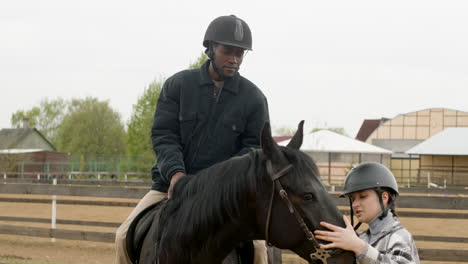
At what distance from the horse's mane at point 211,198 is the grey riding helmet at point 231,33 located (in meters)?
0.76

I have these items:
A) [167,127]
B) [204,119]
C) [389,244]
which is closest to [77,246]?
[167,127]

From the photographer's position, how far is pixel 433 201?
7.40 meters

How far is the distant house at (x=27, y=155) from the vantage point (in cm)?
3519

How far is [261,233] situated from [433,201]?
563 centimetres

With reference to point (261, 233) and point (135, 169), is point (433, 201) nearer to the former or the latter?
point (261, 233)

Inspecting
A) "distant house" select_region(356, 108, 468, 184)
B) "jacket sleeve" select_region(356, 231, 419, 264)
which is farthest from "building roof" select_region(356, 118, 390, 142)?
"jacket sleeve" select_region(356, 231, 419, 264)

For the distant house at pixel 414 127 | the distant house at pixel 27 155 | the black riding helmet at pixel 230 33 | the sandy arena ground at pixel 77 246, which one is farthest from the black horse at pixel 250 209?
the distant house at pixel 414 127

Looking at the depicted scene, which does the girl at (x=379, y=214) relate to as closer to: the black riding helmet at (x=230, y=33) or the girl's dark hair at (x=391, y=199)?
the girl's dark hair at (x=391, y=199)

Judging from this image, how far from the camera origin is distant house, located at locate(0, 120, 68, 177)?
35188mm

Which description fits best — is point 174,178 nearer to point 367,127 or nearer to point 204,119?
point 204,119

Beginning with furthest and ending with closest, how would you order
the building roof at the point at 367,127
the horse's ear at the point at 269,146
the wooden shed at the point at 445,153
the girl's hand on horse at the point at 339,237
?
1. the building roof at the point at 367,127
2. the wooden shed at the point at 445,153
3. the horse's ear at the point at 269,146
4. the girl's hand on horse at the point at 339,237

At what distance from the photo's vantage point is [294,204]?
229 centimetres

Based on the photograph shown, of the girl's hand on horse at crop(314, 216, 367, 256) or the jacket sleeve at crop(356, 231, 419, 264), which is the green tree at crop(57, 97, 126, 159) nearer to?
the jacket sleeve at crop(356, 231, 419, 264)

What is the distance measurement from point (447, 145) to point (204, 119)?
40.6m
